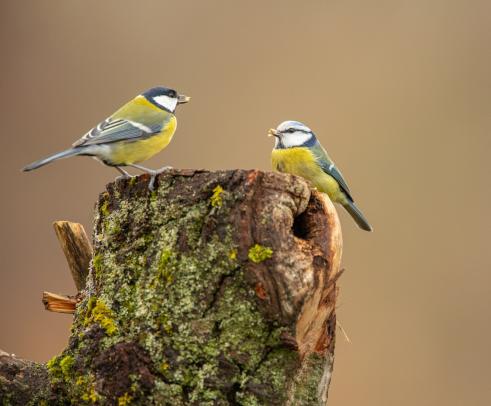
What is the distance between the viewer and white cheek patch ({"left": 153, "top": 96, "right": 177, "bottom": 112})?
2593mm

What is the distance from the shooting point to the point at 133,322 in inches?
Answer: 61.9

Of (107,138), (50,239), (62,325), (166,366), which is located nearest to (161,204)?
(166,366)

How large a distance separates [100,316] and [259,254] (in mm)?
428

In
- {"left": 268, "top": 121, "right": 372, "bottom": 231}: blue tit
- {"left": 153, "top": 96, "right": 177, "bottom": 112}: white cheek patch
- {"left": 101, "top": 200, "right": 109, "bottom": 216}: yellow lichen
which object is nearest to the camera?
{"left": 101, "top": 200, "right": 109, "bottom": 216}: yellow lichen

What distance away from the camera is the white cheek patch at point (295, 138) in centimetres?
273

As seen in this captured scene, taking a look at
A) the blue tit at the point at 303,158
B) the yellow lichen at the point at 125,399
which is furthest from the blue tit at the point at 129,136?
the yellow lichen at the point at 125,399

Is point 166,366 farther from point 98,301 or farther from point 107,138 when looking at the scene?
point 107,138

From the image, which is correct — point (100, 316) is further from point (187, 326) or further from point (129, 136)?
point (129, 136)

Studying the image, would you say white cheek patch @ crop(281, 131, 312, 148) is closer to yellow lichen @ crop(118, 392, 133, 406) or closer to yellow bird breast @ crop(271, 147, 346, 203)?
yellow bird breast @ crop(271, 147, 346, 203)

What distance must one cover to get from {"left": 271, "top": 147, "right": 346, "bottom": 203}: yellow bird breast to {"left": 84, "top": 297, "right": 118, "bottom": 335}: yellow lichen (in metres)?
1.23

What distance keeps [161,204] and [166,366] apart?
386 mm

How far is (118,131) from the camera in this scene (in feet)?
7.47

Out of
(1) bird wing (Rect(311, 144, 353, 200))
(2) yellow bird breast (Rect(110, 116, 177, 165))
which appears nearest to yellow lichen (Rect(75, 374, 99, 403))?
(2) yellow bird breast (Rect(110, 116, 177, 165))

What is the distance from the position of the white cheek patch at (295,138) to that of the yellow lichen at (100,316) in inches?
50.5
